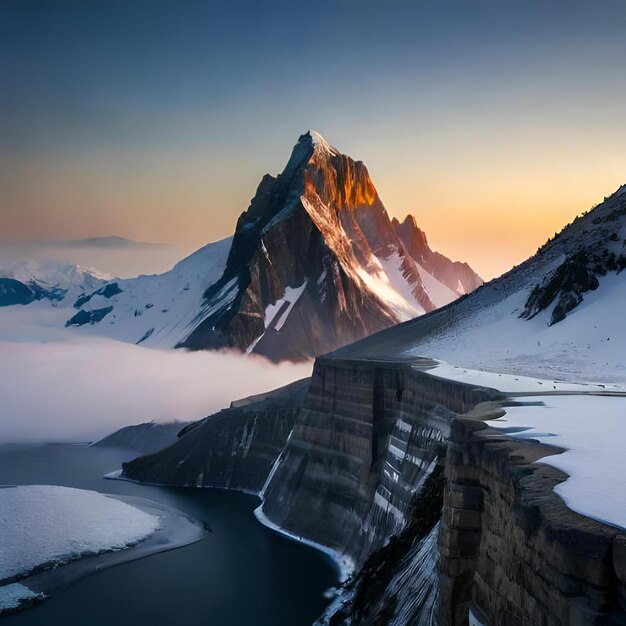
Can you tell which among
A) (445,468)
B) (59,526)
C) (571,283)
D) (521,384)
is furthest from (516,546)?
(59,526)

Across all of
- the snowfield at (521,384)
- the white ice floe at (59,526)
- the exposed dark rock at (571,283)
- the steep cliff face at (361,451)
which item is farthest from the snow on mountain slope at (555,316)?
the white ice floe at (59,526)

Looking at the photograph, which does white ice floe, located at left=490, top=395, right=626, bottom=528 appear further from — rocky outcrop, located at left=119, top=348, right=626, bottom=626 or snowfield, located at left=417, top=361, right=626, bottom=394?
snowfield, located at left=417, top=361, right=626, bottom=394

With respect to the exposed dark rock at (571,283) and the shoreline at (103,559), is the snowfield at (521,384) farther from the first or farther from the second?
the shoreline at (103,559)

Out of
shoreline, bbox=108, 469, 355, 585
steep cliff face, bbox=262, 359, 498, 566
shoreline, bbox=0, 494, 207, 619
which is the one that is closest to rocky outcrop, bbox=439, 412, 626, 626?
steep cliff face, bbox=262, 359, 498, 566

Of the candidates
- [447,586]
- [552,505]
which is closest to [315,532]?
[447,586]

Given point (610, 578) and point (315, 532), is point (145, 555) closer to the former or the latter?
point (315, 532)
